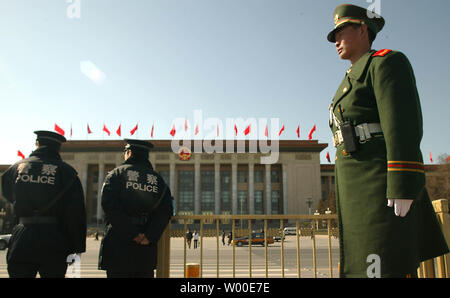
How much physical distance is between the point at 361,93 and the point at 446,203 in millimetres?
1693

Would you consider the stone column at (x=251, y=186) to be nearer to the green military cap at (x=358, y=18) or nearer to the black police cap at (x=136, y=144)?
the black police cap at (x=136, y=144)

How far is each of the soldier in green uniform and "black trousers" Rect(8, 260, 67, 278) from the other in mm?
2727

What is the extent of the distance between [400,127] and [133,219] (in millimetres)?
2634

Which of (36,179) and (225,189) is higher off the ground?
(225,189)

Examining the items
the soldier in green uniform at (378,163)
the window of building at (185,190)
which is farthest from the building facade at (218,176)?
the soldier in green uniform at (378,163)

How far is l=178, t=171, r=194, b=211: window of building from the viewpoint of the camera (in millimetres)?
60281

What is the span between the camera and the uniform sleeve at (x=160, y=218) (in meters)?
3.40

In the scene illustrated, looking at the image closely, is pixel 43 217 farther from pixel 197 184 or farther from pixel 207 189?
pixel 207 189

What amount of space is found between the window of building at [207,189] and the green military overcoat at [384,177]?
192ft

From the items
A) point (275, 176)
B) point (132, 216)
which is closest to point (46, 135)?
point (132, 216)

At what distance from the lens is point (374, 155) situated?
7.47ft

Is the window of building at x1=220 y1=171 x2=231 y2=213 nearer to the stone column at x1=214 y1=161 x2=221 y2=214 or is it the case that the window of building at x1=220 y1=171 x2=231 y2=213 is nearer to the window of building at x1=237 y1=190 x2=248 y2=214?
the stone column at x1=214 y1=161 x2=221 y2=214

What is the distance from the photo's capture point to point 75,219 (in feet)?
11.0

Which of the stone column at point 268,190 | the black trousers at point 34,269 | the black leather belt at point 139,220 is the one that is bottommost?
the black trousers at point 34,269
